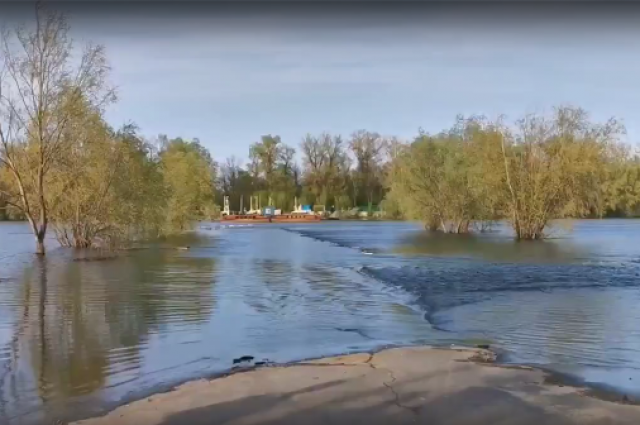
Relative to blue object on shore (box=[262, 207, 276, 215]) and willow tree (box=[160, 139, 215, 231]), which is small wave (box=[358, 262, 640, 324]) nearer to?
willow tree (box=[160, 139, 215, 231])

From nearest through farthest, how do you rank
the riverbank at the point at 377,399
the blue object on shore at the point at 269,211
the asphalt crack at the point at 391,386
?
the riverbank at the point at 377,399 < the asphalt crack at the point at 391,386 < the blue object on shore at the point at 269,211

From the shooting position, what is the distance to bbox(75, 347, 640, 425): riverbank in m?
4.44

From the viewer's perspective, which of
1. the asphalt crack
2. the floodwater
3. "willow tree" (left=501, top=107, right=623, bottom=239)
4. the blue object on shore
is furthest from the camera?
the blue object on shore

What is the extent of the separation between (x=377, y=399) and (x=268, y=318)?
4292 mm

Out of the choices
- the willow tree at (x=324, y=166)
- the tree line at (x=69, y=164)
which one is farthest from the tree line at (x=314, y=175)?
the tree line at (x=69, y=164)

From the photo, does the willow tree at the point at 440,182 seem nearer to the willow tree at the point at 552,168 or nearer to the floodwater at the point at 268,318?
the willow tree at the point at 552,168

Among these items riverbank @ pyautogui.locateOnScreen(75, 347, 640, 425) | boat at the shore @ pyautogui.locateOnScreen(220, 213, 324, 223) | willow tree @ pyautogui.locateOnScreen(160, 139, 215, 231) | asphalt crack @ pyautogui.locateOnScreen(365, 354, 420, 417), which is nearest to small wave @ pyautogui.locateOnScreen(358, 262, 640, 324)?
asphalt crack @ pyautogui.locateOnScreen(365, 354, 420, 417)

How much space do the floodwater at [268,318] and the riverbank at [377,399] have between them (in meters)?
0.47

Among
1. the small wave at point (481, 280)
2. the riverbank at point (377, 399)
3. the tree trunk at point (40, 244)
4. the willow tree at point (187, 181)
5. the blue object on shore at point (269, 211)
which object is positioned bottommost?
the small wave at point (481, 280)

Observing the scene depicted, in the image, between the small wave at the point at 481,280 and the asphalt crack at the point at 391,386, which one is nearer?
the asphalt crack at the point at 391,386

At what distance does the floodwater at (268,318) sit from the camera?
584 centimetres

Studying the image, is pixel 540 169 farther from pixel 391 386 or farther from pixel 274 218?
pixel 274 218

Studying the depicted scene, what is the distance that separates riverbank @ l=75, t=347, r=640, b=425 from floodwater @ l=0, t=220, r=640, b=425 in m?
0.47

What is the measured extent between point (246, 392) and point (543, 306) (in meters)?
6.19
